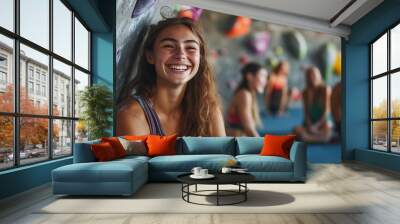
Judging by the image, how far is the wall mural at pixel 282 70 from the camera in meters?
8.84

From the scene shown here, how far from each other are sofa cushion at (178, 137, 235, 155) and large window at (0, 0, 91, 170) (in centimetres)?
213

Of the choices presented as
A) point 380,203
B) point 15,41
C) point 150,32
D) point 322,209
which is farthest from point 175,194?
point 150,32

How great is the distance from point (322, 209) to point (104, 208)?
2362 millimetres

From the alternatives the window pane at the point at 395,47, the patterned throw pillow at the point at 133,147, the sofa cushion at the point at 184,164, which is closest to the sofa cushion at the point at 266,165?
the sofa cushion at the point at 184,164

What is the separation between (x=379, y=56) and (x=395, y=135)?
2.00 m

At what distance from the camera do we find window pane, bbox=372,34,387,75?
8.48m

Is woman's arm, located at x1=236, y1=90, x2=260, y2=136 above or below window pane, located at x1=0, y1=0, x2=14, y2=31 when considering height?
below

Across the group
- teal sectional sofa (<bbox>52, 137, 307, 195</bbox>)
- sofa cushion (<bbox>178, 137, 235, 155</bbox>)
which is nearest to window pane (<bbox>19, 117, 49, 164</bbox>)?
teal sectional sofa (<bbox>52, 137, 307, 195</bbox>)

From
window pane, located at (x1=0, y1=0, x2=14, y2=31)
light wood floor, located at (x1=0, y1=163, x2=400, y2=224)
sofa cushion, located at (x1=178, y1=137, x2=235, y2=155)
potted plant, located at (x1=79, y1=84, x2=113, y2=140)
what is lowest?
light wood floor, located at (x1=0, y1=163, x2=400, y2=224)

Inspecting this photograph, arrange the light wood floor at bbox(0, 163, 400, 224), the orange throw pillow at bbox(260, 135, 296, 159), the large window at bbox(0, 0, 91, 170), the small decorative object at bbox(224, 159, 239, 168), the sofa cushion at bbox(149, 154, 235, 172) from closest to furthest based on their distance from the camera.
Answer: the light wood floor at bbox(0, 163, 400, 224), the large window at bbox(0, 0, 91, 170), the small decorative object at bbox(224, 159, 239, 168), the sofa cushion at bbox(149, 154, 235, 172), the orange throw pillow at bbox(260, 135, 296, 159)

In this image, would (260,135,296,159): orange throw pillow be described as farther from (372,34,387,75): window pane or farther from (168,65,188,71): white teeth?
(372,34,387,75): window pane

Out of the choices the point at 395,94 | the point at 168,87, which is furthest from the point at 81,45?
the point at 395,94

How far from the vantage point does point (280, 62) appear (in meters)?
9.00

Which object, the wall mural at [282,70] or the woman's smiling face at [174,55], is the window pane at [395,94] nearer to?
the wall mural at [282,70]
